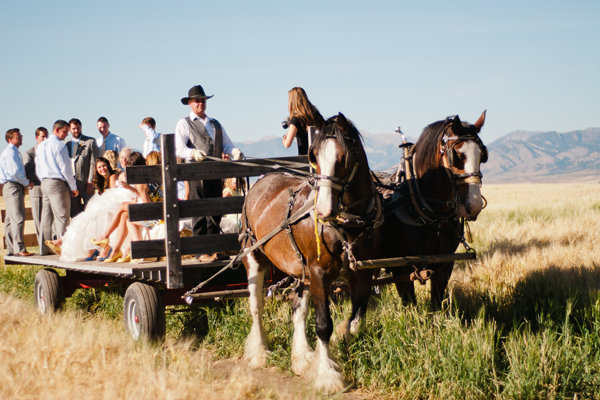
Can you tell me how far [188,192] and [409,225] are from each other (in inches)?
111

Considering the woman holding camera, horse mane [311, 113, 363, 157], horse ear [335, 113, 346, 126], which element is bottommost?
horse mane [311, 113, 363, 157]

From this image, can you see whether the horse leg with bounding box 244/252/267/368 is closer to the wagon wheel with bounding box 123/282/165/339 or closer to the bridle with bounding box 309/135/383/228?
the wagon wheel with bounding box 123/282/165/339

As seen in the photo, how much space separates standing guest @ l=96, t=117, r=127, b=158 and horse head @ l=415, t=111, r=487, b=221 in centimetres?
699

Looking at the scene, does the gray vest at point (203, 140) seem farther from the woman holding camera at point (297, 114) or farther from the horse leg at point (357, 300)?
the horse leg at point (357, 300)

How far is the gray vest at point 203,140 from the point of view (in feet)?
26.2

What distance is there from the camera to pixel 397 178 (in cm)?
675

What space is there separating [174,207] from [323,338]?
6.70ft

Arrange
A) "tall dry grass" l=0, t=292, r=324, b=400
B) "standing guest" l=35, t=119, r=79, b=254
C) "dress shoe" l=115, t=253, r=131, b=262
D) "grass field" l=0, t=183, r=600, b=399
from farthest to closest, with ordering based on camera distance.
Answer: "standing guest" l=35, t=119, r=79, b=254 < "dress shoe" l=115, t=253, r=131, b=262 < "grass field" l=0, t=183, r=600, b=399 < "tall dry grass" l=0, t=292, r=324, b=400

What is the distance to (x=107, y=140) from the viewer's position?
1184cm

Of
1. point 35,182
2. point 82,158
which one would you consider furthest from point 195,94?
point 35,182

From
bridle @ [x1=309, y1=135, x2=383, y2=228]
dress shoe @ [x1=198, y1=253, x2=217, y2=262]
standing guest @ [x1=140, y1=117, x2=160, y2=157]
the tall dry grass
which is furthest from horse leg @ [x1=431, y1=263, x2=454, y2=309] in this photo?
standing guest @ [x1=140, y1=117, x2=160, y2=157]

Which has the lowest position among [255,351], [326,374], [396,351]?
[255,351]

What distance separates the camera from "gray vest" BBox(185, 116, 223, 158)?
798 centimetres

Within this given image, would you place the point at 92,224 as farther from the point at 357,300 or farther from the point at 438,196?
the point at 438,196
